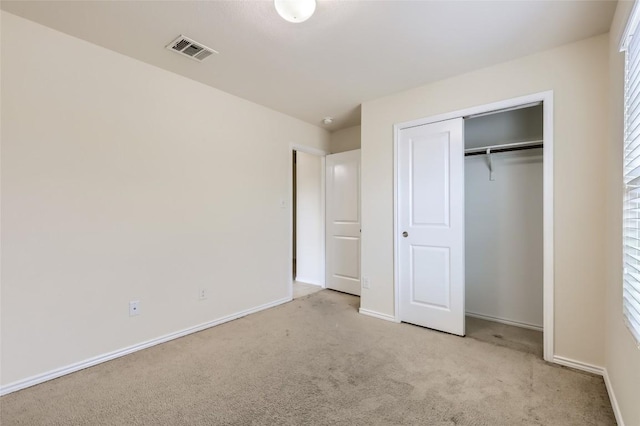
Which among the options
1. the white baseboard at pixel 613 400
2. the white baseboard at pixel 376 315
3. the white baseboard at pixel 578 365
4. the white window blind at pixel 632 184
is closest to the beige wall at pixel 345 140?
the white baseboard at pixel 376 315

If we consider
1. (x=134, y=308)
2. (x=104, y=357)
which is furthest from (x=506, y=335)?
(x=104, y=357)

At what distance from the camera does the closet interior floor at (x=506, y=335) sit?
2367 mm

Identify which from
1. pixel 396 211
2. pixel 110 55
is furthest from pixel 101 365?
pixel 396 211

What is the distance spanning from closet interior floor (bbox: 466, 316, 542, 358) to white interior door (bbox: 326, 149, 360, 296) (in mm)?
1528

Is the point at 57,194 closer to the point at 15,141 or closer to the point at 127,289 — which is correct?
the point at 15,141

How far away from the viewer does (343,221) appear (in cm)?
405

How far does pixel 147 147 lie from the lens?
240 centimetres

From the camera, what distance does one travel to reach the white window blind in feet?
Result: 4.03

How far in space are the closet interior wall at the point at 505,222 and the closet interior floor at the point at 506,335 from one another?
14cm

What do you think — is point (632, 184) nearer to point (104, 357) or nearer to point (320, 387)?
point (320, 387)

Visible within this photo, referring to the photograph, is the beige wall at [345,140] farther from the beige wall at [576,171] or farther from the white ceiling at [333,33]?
the beige wall at [576,171]

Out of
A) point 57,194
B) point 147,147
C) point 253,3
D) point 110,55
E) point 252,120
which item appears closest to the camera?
point 253,3

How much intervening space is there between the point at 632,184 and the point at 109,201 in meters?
3.22

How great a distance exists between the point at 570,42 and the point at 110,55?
3491 millimetres
